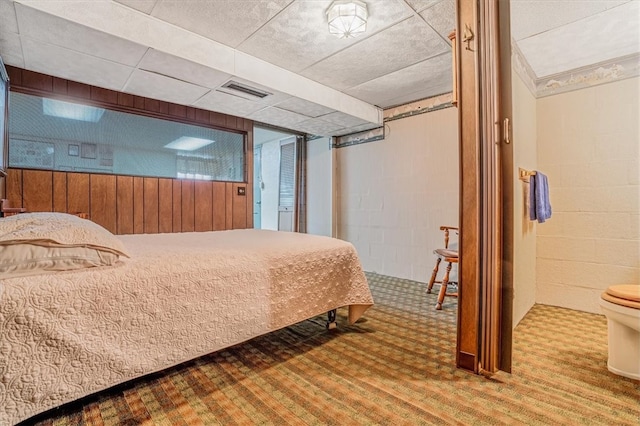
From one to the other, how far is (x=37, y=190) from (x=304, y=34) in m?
2.76

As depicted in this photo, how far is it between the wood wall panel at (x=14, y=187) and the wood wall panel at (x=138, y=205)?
89 centimetres

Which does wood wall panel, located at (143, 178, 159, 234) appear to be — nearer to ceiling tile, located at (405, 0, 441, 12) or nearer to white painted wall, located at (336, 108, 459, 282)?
white painted wall, located at (336, 108, 459, 282)

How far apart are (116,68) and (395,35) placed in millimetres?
2306

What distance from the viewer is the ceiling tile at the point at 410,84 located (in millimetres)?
2969

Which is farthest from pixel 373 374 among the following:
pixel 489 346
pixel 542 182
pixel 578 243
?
pixel 578 243

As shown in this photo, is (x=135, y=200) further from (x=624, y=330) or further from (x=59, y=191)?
(x=624, y=330)

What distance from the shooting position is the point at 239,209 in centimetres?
420

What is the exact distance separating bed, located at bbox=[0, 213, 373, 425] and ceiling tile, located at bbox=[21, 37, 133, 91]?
1.58m

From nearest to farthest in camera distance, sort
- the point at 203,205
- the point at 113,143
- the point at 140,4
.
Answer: the point at 140,4 < the point at 113,143 < the point at 203,205

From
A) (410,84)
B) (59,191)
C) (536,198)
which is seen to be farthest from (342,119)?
(59,191)

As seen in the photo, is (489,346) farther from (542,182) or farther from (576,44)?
(576,44)

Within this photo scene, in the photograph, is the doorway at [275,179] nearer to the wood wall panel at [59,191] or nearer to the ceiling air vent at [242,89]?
the ceiling air vent at [242,89]

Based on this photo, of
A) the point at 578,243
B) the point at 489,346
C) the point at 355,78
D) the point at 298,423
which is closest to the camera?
the point at 298,423

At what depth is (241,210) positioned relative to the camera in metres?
4.22
